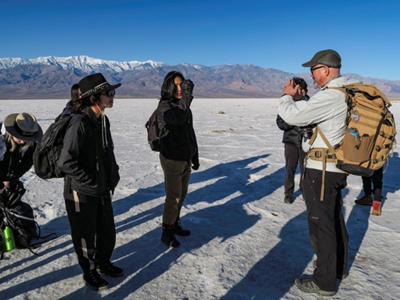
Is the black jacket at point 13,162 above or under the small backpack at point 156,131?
under

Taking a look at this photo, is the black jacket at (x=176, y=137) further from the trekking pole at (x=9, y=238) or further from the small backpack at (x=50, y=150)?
the trekking pole at (x=9, y=238)

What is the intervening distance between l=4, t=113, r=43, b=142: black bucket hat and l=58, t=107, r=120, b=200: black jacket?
0.68 meters

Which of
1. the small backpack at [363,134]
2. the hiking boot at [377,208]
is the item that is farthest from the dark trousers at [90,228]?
the hiking boot at [377,208]

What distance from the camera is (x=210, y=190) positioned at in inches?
197

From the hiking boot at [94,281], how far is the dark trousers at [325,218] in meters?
1.70

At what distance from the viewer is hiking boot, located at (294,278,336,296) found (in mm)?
2381

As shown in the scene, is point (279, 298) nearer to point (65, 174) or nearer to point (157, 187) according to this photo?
point (65, 174)

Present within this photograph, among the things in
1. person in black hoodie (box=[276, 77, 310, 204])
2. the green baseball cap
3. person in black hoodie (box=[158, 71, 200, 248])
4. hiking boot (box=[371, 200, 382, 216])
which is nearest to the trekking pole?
person in black hoodie (box=[158, 71, 200, 248])

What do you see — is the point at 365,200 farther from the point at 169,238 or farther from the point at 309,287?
the point at 169,238

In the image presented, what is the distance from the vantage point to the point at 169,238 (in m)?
3.17

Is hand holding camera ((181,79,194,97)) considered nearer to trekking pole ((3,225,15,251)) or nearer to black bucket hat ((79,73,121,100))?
black bucket hat ((79,73,121,100))

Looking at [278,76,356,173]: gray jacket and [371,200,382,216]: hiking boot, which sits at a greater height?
[278,76,356,173]: gray jacket

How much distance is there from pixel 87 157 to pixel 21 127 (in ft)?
2.65

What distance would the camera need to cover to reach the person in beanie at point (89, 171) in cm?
216
